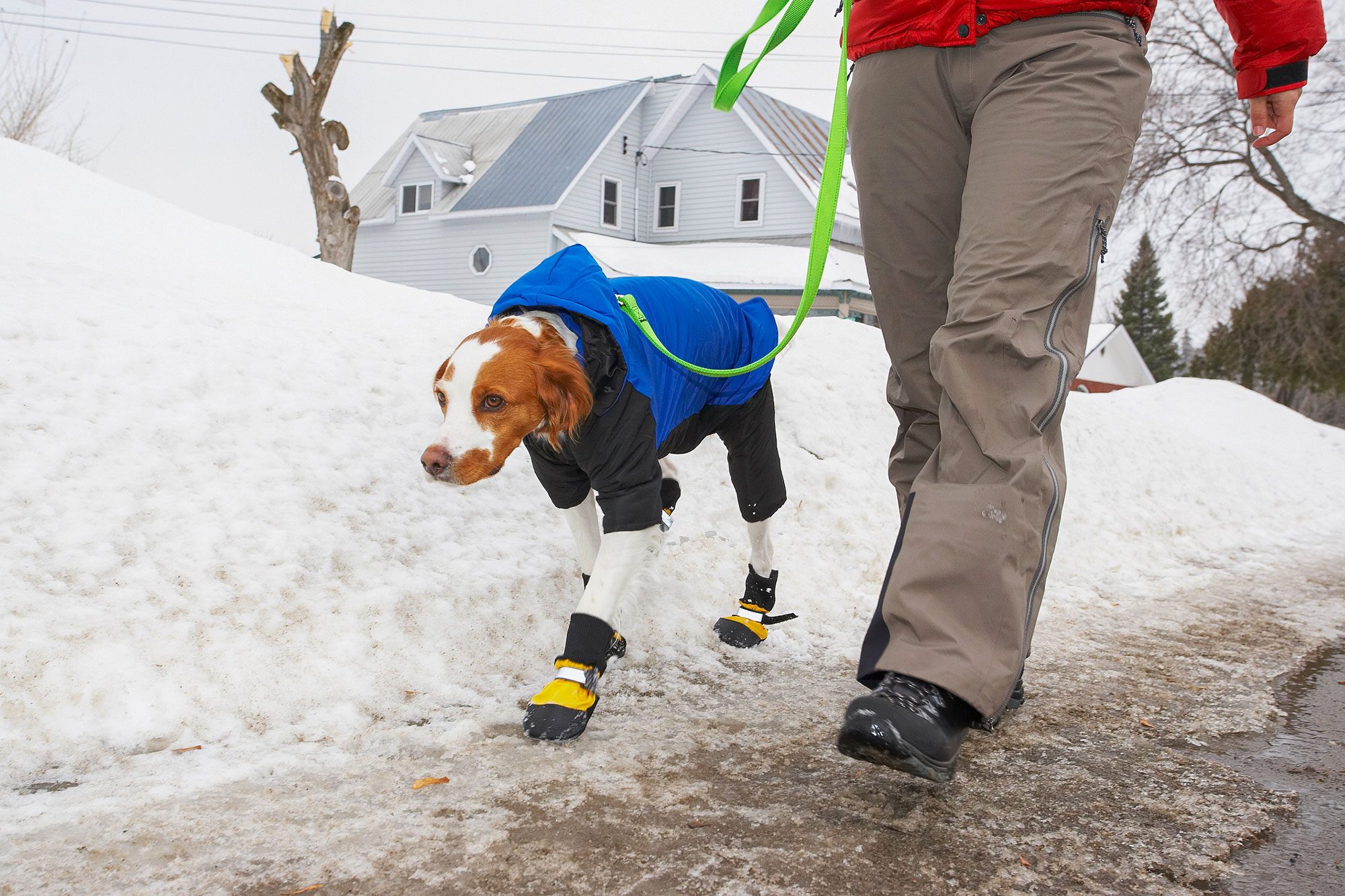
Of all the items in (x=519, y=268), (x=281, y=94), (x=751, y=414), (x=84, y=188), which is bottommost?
(x=751, y=414)

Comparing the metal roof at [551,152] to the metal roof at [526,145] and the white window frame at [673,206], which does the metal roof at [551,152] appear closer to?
the metal roof at [526,145]

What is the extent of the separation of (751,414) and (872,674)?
6.11 feet

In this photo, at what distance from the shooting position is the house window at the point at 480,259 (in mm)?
24031

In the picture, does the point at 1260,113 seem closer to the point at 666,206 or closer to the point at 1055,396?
the point at 1055,396

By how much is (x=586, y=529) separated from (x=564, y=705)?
0.80 meters

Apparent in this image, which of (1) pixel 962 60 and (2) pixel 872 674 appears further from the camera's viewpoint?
(1) pixel 962 60

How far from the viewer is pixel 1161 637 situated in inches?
160

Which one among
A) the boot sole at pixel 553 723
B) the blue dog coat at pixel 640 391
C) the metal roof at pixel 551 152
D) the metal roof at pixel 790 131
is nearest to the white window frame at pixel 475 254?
the metal roof at pixel 551 152

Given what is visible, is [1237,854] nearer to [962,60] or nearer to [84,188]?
[962,60]

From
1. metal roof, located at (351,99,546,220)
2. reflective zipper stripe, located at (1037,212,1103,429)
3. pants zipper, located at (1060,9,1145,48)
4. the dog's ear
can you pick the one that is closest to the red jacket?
pants zipper, located at (1060,9,1145,48)

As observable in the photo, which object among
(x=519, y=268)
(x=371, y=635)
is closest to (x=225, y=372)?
(x=371, y=635)

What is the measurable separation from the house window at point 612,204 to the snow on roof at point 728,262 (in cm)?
71

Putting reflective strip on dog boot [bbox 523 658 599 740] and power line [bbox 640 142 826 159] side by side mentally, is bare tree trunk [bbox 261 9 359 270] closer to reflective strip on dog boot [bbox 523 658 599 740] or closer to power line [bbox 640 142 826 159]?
power line [bbox 640 142 826 159]

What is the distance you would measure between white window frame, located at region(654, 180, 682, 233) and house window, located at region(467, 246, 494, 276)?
A: 14.1ft
